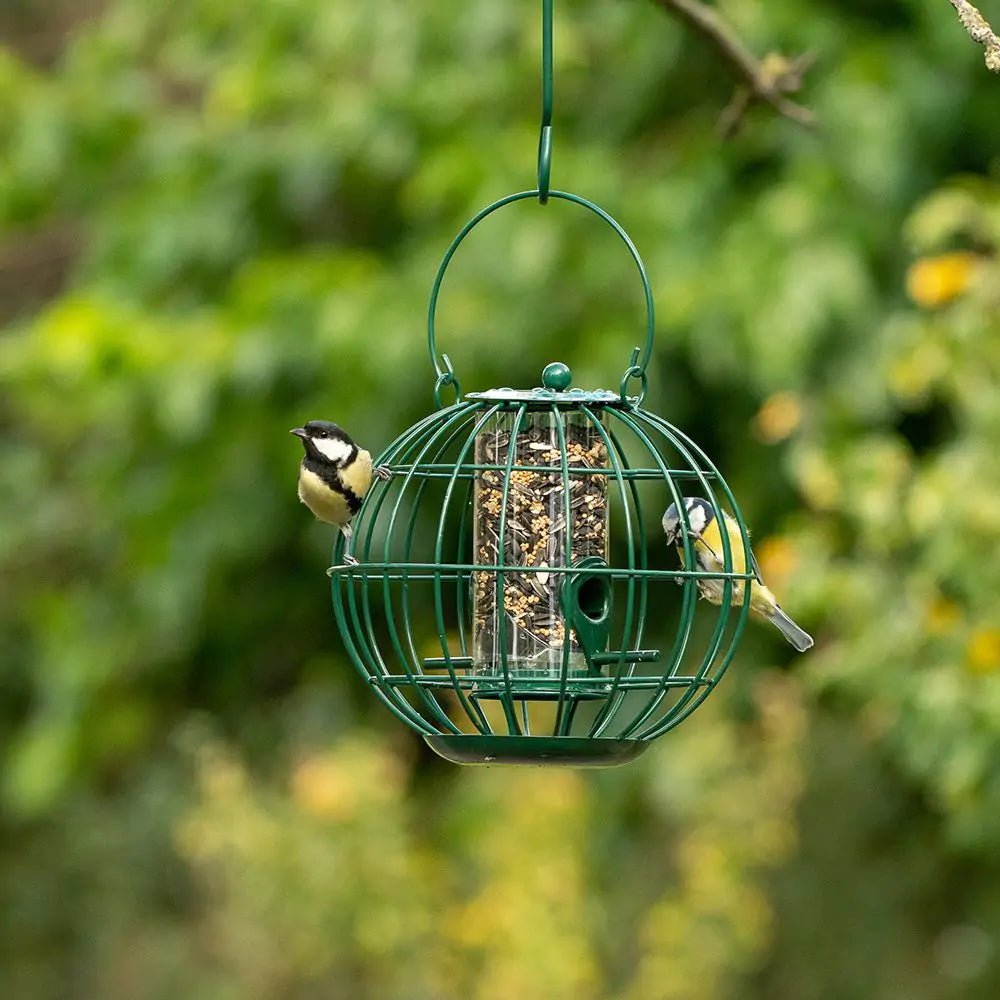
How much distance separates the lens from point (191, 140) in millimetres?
8078

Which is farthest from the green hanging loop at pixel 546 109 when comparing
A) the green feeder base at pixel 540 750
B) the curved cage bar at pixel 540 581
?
the green feeder base at pixel 540 750

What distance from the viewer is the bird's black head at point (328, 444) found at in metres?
4.12

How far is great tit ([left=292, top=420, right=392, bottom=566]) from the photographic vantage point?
410 cm

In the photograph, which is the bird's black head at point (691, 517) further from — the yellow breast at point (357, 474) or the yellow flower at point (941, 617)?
the yellow flower at point (941, 617)

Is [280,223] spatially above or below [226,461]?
above

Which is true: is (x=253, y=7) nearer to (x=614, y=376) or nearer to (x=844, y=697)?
(x=614, y=376)

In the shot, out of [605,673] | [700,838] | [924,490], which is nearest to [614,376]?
[924,490]

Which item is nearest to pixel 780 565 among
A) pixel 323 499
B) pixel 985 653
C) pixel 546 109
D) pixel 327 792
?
pixel 985 653

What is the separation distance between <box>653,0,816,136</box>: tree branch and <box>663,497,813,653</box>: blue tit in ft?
2.89

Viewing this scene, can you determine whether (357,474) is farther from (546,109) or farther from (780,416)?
(780,416)

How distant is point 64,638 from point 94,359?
6.50 feet

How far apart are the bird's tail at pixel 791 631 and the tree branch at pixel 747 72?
1211 mm

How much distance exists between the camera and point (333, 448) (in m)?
4.14

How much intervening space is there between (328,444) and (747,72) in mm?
1270
